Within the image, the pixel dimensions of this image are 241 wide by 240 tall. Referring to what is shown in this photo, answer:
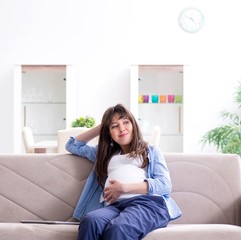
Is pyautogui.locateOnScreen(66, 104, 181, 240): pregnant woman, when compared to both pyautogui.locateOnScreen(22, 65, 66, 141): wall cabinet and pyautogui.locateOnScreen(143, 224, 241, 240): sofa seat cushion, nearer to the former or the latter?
pyautogui.locateOnScreen(143, 224, 241, 240): sofa seat cushion

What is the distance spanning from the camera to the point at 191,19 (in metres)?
6.65

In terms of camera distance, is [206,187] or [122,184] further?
[206,187]

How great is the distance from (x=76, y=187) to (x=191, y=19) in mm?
4146

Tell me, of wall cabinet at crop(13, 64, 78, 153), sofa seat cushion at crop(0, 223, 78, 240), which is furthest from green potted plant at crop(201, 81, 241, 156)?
sofa seat cushion at crop(0, 223, 78, 240)

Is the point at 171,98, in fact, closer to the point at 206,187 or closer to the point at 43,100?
the point at 43,100

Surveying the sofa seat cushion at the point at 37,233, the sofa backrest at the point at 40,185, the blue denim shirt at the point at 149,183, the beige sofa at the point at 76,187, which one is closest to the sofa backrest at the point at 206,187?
the beige sofa at the point at 76,187

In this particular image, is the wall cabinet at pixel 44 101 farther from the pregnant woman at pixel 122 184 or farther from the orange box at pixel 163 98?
the pregnant woman at pixel 122 184

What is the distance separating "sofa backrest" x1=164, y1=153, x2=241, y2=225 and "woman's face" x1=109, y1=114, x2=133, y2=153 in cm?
27

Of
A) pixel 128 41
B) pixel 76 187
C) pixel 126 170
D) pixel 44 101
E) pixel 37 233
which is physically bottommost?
pixel 37 233

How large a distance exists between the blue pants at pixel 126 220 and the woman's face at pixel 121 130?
339mm

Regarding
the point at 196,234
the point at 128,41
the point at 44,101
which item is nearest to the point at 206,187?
the point at 196,234

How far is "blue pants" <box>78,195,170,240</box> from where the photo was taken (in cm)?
245

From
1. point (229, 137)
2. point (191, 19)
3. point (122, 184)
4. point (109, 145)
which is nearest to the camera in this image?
point (122, 184)

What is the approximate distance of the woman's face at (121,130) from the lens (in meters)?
2.88
